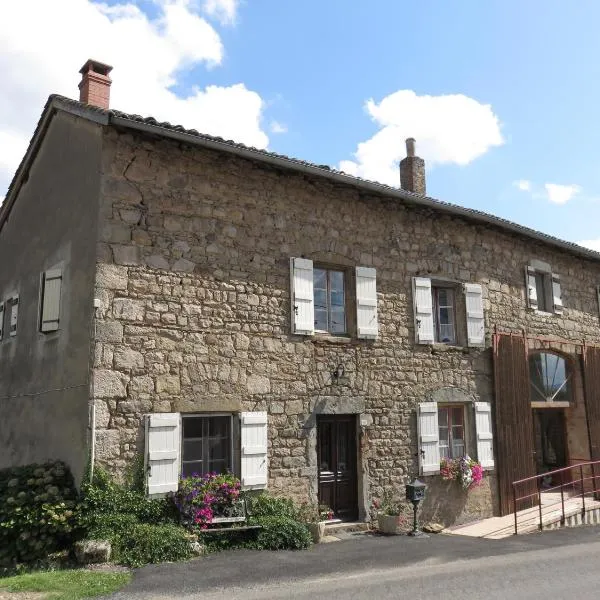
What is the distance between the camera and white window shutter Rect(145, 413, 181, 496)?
25.0 ft

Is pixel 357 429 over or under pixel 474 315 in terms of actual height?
under

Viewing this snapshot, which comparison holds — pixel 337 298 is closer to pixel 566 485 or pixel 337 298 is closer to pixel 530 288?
pixel 530 288

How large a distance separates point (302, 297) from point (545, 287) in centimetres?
645

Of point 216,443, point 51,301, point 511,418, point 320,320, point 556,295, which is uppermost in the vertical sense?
point 556,295

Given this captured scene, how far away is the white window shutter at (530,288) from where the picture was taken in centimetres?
1244

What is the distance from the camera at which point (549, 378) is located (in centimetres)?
1249

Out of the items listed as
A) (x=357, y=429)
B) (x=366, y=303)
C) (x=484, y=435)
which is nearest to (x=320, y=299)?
(x=366, y=303)

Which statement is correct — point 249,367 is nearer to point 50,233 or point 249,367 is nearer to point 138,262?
point 138,262

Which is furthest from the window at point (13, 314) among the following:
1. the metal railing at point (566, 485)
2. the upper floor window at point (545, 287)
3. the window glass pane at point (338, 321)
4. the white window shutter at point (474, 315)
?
the upper floor window at point (545, 287)

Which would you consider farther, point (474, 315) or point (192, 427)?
point (474, 315)

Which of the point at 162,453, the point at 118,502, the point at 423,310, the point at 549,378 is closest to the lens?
the point at 118,502

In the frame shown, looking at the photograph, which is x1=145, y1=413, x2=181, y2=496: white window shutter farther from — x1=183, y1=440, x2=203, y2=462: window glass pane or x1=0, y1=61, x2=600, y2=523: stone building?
x1=183, y1=440, x2=203, y2=462: window glass pane

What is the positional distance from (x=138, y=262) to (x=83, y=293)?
33.1 inches

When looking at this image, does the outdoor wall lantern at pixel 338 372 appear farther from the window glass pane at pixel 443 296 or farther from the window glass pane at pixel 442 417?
the window glass pane at pixel 443 296
